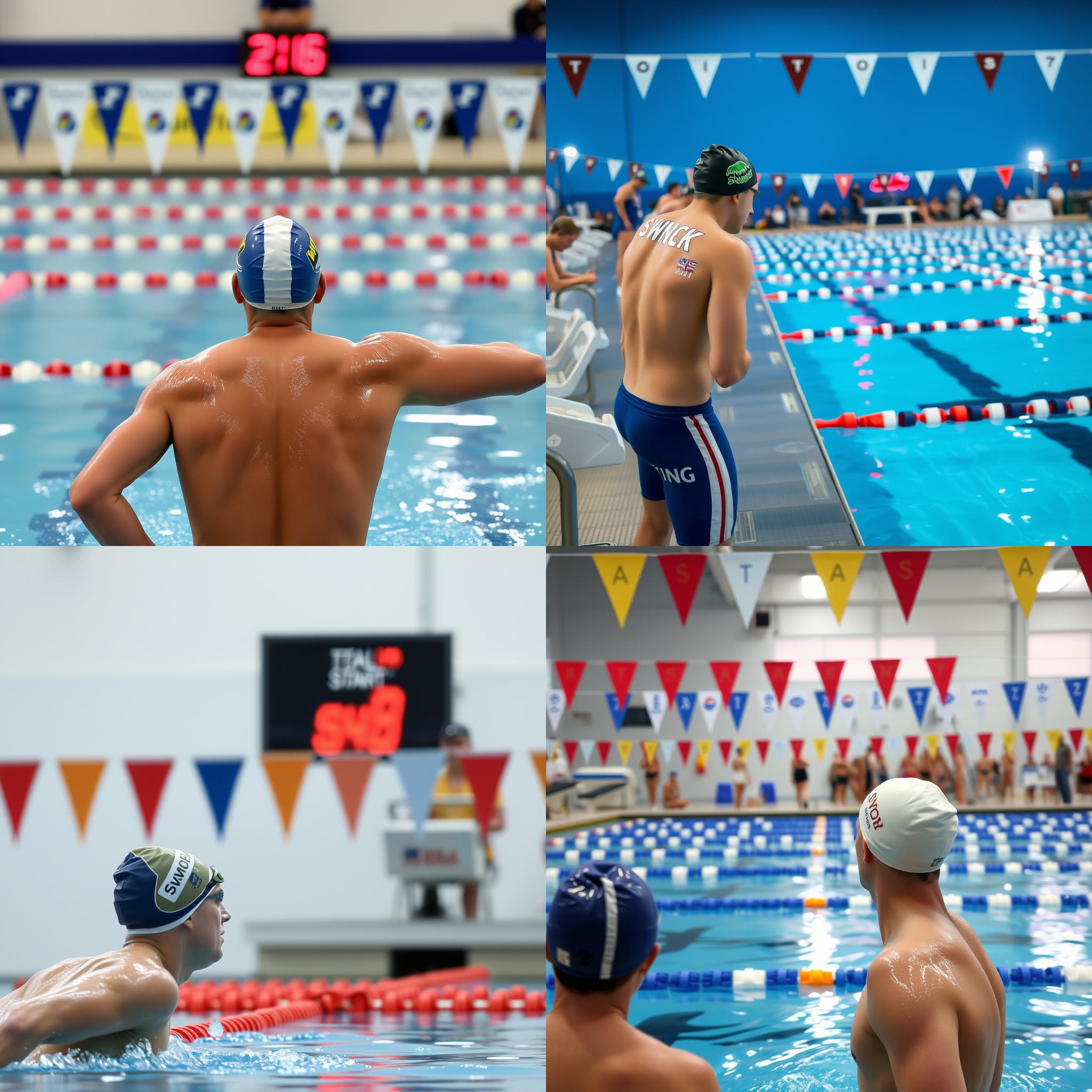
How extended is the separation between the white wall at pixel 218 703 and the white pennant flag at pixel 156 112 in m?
4.70

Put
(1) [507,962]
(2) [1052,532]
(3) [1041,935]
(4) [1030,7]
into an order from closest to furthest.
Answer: (2) [1052,532], (3) [1041,935], (1) [507,962], (4) [1030,7]

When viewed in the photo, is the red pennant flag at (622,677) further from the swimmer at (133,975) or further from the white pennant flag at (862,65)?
the swimmer at (133,975)

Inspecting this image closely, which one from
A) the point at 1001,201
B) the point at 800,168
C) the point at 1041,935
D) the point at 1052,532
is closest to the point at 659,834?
the point at 1041,935

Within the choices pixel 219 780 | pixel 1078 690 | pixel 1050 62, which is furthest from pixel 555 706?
pixel 1050 62

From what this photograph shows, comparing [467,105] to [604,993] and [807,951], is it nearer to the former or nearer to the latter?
[807,951]

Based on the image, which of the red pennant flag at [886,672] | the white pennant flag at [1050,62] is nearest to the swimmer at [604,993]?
the red pennant flag at [886,672]

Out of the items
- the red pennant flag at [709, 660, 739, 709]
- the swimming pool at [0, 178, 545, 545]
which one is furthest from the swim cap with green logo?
the red pennant flag at [709, 660, 739, 709]

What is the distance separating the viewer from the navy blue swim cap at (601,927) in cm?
163

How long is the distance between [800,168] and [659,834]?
1001cm

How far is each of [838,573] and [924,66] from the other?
19.0 ft

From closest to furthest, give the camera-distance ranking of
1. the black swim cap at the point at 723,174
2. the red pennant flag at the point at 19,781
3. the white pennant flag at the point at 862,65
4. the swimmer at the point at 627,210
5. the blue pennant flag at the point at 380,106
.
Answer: the black swim cap at the point at 723,174 → the red pennant flag at the point at 19,781 → the swimmer at the point at 627,210 → the white pennant flag at the point at 862,65 → the blue pennant flag at the point at 380,106

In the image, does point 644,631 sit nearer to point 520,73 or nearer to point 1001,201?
point 520,73

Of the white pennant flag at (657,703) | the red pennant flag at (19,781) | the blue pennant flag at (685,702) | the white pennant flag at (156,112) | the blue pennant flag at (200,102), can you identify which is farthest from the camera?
the blue pennant flag at (685,702)

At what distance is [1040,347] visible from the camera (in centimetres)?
727
